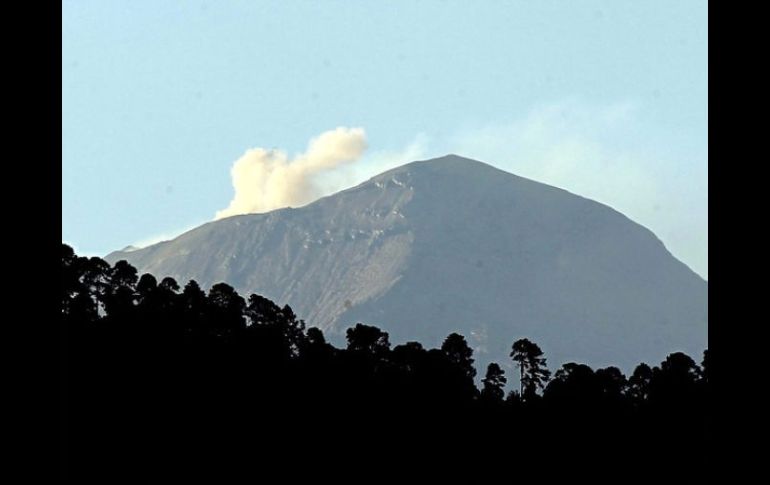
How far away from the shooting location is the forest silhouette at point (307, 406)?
324 feet

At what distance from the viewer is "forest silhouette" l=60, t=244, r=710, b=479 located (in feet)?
324

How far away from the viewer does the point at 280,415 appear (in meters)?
112

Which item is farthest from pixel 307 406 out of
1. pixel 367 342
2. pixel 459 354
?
pixel 459 354

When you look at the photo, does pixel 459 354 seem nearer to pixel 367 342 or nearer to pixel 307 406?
pixel 367 342

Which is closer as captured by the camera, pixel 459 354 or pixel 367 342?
pixel 459 354

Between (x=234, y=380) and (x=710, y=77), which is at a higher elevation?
(x=234, y=380)

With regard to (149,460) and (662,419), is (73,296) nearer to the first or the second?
(149,460)

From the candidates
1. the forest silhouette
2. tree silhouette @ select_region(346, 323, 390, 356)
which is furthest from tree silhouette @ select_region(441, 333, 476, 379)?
tree silhouette @ select_region(346, 323, 390, 356)

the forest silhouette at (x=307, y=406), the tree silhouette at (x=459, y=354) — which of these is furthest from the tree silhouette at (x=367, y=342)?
the tree silhouette at (x=459, y=354)

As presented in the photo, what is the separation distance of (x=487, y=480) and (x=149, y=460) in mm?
28738

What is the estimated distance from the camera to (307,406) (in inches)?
4503

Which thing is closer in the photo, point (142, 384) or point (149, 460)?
point (149, 460)

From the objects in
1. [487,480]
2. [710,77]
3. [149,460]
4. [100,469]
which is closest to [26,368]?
[710,77]

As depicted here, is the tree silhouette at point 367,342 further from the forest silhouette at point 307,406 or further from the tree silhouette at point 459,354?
the tree silhouette at point 459,354
